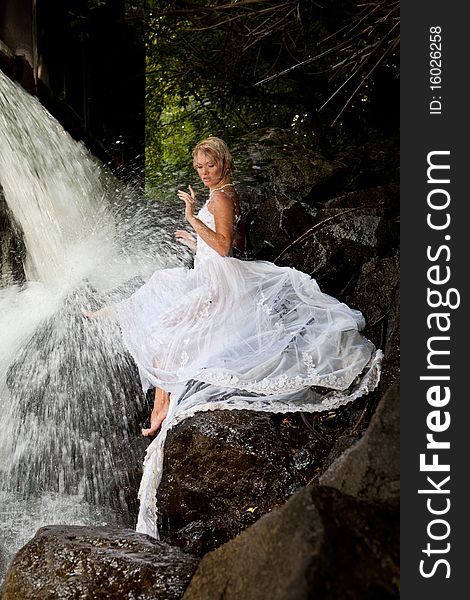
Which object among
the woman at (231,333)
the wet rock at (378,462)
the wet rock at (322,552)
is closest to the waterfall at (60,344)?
the woman at (231,333)

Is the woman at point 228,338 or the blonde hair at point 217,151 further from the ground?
the blonde hair at point 217,151

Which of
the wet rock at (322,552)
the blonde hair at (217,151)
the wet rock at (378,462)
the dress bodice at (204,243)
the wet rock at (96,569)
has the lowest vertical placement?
the wet rock at (96,569)

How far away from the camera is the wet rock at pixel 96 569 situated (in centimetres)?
287

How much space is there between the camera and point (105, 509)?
493cm

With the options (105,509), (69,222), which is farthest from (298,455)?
(69,222)

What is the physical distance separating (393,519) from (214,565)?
0.69 meters

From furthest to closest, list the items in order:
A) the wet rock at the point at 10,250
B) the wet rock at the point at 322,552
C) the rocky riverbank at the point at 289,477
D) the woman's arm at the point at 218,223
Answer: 1. the wet rock at the point at 10,250
2. the woman's arm at the point at 218,223
3. the rocky riverbank at the point at 289,477
4. the wet rock at the point at 322,552

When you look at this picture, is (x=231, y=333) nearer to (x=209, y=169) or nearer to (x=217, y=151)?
(x=209, y=169)

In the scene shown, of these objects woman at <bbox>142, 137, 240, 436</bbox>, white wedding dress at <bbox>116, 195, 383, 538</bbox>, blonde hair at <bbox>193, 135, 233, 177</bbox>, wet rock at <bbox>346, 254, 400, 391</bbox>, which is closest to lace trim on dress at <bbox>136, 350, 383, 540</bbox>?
white wedding dress at <bbox>116, 195, 383, 538</bbox>

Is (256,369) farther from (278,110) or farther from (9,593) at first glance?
(278,110)

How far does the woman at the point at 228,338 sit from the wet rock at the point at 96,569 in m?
1.14

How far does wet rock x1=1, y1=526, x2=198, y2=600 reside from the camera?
2865mm

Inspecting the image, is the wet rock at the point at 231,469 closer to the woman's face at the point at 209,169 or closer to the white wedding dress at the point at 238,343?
the white wedding dress at the point at 238,343

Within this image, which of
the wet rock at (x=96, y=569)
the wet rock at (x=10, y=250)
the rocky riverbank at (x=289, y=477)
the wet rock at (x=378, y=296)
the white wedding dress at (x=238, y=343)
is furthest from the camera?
the wet rock at (x=10, y=250)
